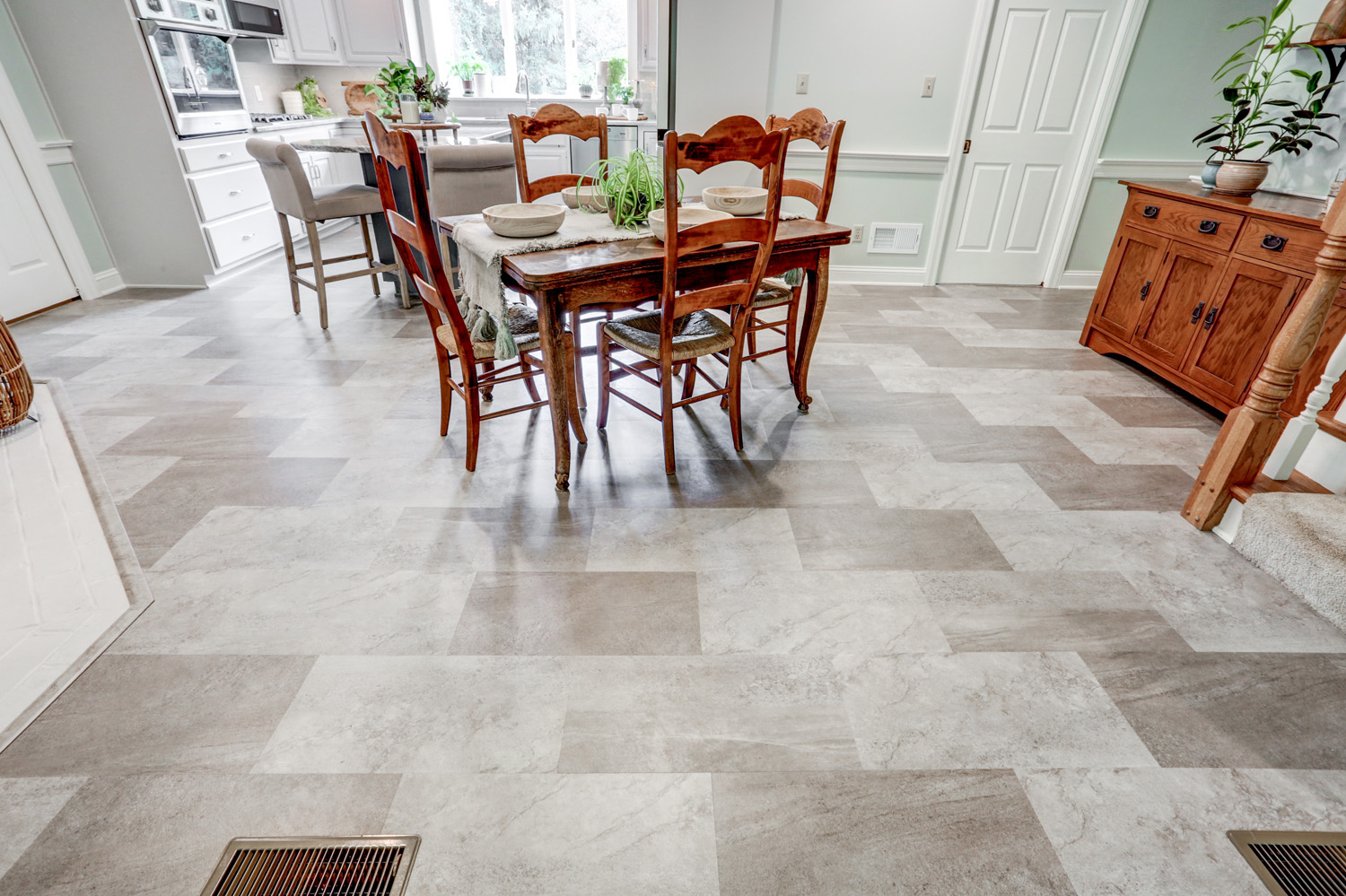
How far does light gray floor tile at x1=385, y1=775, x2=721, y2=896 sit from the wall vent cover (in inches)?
158

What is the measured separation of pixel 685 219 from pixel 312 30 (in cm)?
562

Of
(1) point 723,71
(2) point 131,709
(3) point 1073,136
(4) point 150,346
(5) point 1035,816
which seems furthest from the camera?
(3) point 1073,136

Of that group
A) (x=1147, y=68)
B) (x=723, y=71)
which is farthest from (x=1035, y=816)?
(x=1147, y=68)

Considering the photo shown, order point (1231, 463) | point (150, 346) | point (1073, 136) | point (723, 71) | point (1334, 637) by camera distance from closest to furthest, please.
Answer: point (1334, 637) → point (1231, 463) → point (150, 346) → point (723, 71) → point (1073, 136)

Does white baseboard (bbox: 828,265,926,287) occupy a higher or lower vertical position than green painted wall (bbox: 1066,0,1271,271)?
lower

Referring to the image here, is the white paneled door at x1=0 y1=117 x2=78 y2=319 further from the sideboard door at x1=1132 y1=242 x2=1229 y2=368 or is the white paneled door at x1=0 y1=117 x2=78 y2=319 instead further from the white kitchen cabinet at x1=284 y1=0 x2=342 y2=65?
the sideboard door at x1=1132 y1=242 x2=1229 y2=368

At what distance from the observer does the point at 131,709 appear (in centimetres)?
139

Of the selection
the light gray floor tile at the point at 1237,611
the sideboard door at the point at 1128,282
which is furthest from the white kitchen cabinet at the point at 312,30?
the light gray floor tile at the point at 1237,611

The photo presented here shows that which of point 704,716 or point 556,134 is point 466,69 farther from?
point 704,716

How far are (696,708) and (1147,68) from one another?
475cm

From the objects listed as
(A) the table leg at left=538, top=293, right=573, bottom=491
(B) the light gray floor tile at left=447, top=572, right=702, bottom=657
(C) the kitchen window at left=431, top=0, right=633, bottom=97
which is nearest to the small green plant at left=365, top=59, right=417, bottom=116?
(C) the kitchen window at left=431, top=0, right=633, bottom=97

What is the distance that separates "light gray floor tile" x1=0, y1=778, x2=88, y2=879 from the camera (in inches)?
45.0

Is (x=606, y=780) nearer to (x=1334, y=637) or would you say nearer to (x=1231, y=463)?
(x=1334, y=637)

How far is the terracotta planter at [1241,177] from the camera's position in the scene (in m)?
2.69
